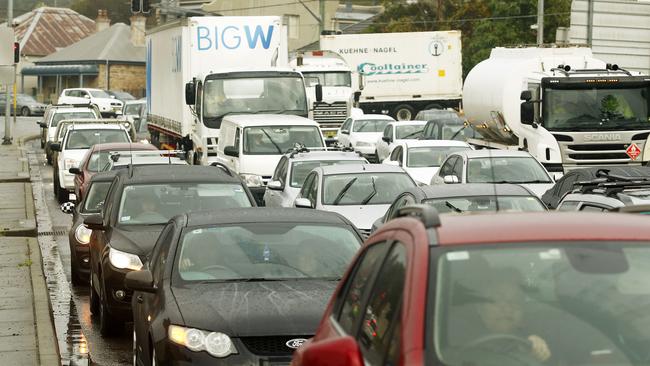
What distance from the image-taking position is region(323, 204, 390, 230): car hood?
18.4 meters

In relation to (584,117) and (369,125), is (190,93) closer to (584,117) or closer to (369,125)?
(584,117)

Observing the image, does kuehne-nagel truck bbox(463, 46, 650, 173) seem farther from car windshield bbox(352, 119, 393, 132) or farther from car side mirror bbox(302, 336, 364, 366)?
car side mirror bbox(302, 336, 364, 366)

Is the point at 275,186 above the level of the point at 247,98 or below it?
below

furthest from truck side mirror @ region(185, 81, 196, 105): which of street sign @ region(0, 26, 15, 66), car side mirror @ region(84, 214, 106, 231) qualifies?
car side mirror @ region(84, 214, 106, 231)

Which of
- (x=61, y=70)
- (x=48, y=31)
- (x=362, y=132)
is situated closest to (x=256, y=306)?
(x=362, y=132)

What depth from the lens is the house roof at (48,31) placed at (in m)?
121

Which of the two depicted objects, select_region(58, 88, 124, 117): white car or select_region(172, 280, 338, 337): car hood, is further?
select_region(58, 88, 124, 117): white car

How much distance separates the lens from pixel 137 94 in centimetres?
10775

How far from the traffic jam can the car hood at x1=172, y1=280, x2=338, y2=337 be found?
0.02 m

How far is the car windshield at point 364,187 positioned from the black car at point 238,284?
28.2 feet

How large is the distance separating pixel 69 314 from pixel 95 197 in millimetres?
3549

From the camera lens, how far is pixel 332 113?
4916 centimetres

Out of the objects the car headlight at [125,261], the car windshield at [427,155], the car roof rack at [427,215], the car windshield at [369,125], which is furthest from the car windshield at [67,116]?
the car roof rack at [427,215]

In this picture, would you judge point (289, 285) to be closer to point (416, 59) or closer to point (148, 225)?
point (148, 225)
